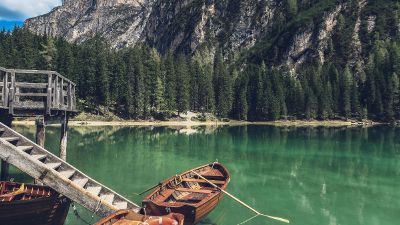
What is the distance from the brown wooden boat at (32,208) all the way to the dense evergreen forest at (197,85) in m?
94.0

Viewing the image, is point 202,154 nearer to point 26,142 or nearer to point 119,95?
point 26,142

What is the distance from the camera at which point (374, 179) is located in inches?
1388

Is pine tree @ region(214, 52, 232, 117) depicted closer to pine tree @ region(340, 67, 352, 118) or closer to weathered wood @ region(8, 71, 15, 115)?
pine tree @ region(340, 67, 352, 118)

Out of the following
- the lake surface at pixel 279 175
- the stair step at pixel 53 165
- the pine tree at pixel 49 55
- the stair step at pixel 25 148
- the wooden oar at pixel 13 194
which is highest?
the pine tree at pixel 49 55

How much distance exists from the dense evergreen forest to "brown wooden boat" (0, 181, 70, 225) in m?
94.0

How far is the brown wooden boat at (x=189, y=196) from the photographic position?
1711cm

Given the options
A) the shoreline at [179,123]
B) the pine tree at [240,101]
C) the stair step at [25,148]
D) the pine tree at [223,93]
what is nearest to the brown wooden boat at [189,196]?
the stair step at [25,148]

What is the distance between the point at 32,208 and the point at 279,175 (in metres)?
25.4

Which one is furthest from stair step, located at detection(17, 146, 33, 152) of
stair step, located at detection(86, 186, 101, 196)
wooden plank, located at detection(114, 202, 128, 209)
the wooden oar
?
wooden plank, located at detection(114, 202, 128, 209)

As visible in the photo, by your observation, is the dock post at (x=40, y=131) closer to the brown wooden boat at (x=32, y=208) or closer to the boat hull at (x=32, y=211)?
the brown wooden boat at (x=32, y=208)

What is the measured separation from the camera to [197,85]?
454ft

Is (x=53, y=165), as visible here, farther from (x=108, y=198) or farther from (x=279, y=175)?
(x=279, y=175)

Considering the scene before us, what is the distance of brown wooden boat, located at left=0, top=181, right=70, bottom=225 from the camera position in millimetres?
15266

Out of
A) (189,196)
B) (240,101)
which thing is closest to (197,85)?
(240,101)
